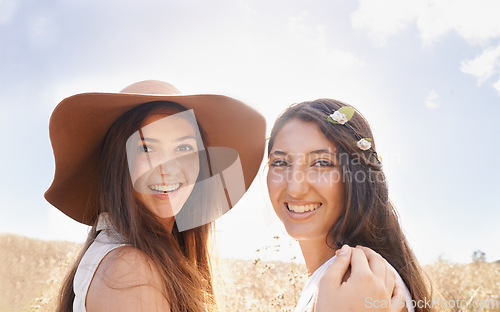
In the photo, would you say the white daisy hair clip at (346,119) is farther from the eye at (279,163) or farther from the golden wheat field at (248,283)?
the golden wheat field at (248,283)

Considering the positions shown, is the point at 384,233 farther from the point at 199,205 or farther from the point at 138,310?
the point at 138,310

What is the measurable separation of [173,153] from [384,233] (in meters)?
1.48

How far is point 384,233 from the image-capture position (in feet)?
8.84

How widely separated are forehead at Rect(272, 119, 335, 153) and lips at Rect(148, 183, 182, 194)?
773 millimetres

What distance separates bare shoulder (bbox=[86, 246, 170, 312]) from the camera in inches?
A: 75.5

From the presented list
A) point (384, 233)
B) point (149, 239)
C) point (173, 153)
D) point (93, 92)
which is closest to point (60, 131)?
point (93, 92)

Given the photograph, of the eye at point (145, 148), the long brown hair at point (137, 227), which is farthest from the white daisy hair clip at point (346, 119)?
the eye at point (145, 148)

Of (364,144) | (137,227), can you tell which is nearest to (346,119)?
(364,144)

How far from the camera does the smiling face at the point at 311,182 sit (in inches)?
106

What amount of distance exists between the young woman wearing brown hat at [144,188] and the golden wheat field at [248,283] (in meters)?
0.40

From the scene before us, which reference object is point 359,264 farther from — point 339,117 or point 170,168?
point 170,168

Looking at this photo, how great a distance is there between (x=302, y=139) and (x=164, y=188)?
3.19 feet

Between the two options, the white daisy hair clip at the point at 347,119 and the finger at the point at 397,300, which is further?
the white daisy hair clip at the point at 347,119

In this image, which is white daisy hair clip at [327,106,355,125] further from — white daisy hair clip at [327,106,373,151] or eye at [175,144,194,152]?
eye at [175,144,194,152]
